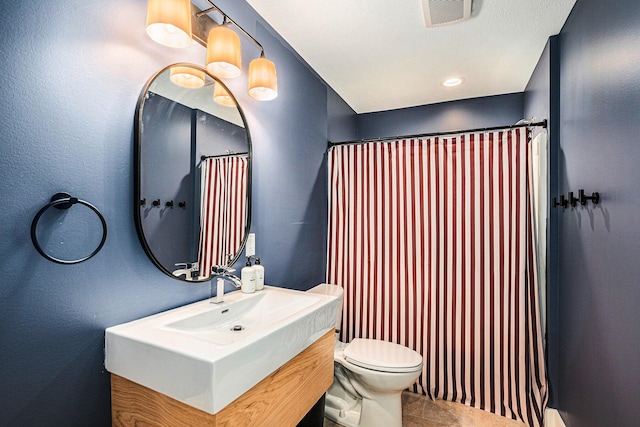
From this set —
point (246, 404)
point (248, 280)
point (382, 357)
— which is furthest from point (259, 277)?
point (382, 357)

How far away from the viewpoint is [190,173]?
1336 millimetres

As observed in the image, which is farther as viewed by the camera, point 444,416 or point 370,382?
point 444,416

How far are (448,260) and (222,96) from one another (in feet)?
5.79

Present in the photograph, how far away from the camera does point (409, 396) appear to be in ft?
7.30

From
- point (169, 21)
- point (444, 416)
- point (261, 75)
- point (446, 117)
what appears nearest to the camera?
point (169, 21)

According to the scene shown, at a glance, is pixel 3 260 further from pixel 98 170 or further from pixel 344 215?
pixel 344 215

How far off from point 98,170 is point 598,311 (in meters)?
1.99

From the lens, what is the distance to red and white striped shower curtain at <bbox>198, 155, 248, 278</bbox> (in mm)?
1400

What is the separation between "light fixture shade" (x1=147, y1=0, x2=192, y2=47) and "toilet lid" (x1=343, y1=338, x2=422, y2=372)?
1750 mm

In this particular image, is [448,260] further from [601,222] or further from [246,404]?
[246,404]

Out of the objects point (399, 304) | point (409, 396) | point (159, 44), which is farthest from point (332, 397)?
point (159, 44)

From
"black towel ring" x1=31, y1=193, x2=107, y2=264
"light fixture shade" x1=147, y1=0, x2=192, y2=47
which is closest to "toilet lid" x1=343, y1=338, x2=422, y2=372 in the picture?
"black towel ring" x1=31, y1=193, x2=107, y2=264

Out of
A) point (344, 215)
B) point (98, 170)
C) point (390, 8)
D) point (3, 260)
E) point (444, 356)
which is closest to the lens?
point (3, 260)

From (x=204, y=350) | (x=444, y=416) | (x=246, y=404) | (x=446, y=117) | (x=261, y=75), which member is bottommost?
(x=444, y=416)
